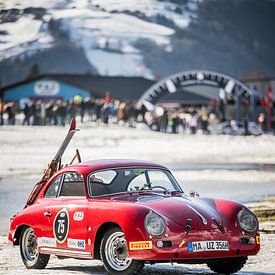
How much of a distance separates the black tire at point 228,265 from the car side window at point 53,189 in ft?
6.32

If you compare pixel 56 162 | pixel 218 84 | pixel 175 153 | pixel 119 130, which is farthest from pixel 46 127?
pixel 56 162

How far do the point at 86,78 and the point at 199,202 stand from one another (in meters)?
83.1

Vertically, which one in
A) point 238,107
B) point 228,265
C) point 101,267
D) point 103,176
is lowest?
Result: point 101,267

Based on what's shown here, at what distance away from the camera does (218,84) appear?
211ft

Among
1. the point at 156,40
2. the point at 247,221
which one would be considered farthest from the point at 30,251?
the point at 156,40

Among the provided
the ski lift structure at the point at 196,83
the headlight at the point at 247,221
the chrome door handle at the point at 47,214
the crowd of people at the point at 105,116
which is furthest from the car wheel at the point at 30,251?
the ski lift structure at the point at 196,83

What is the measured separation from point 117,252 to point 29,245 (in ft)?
5.62

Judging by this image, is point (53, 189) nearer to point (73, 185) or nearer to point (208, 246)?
point (73, 185)

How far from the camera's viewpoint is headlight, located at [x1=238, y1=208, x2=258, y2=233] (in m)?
10.0

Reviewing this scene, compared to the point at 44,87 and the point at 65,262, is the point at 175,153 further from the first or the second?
the point at 44,87

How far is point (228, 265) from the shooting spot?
33.7ft

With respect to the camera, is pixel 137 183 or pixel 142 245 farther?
pixel 137 183

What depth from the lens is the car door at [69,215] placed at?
10266 mm

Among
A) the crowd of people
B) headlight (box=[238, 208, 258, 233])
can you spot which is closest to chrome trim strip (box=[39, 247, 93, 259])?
headlight (box=[238, 208, 258, 233])
